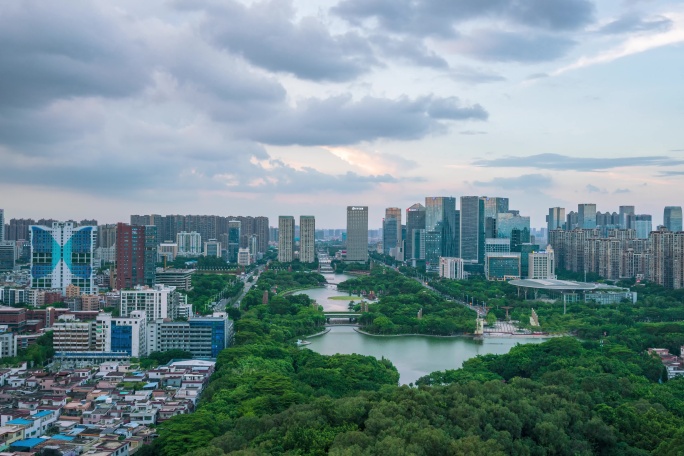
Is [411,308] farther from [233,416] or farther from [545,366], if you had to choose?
[233,416]

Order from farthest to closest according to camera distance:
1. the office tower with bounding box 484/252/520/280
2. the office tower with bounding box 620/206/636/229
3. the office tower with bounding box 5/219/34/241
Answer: the office tower with bounding box 620/206/636/229 → the office tower with bounding box 5/219/34/241 → the office tower with bounding box 484/252/520/280

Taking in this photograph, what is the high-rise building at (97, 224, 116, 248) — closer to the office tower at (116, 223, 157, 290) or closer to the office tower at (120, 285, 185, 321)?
the office tower at (116, 223, 157, 290)

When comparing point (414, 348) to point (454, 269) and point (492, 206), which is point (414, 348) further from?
point (492, 206)

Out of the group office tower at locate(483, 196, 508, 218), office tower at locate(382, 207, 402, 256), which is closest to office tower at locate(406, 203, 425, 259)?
office tower at locate(483, 196, 508, 218)

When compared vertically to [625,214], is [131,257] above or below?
below

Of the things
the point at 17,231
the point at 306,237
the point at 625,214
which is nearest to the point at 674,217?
the point at 625,214
